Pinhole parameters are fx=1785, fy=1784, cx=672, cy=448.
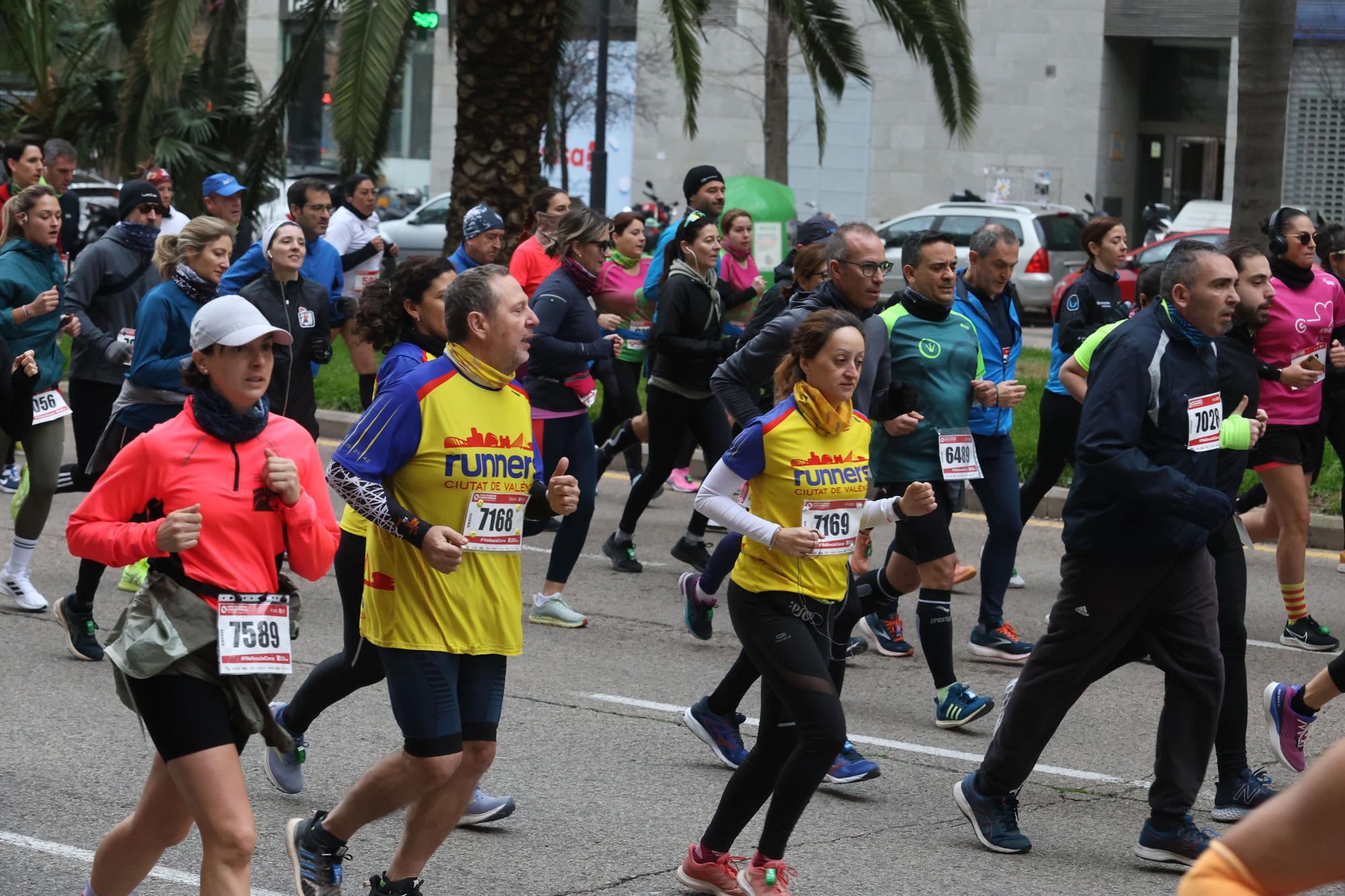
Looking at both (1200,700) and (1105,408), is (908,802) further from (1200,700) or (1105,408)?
(1105,408)

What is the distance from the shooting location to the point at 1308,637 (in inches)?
326

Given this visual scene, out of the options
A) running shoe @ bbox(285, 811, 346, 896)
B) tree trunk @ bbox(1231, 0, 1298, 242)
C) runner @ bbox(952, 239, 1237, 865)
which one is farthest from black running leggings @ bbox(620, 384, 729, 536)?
tree trunk @ bbox(1231, 0, 1298, 242)

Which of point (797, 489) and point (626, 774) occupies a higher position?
point (797, 489)

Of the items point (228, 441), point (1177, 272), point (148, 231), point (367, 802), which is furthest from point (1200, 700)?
point (148, 231)

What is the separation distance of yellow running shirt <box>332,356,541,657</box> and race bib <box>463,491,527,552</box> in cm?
1

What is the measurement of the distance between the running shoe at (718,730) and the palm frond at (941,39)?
10.2m

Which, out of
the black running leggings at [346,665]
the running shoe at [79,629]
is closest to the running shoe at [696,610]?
the black running leggings at [346,665]

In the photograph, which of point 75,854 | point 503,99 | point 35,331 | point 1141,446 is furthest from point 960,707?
point 503,99

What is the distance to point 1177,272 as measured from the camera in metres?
5.34

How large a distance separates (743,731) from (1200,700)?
2.04m

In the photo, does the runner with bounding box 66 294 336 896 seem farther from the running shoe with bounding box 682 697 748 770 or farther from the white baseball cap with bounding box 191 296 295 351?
the running shoe with bounding box 682 697 748 770

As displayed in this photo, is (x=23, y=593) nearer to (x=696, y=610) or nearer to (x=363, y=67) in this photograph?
(x=696, y=610)

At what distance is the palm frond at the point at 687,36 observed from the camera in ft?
46.5

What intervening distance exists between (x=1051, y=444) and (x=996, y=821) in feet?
13.2
